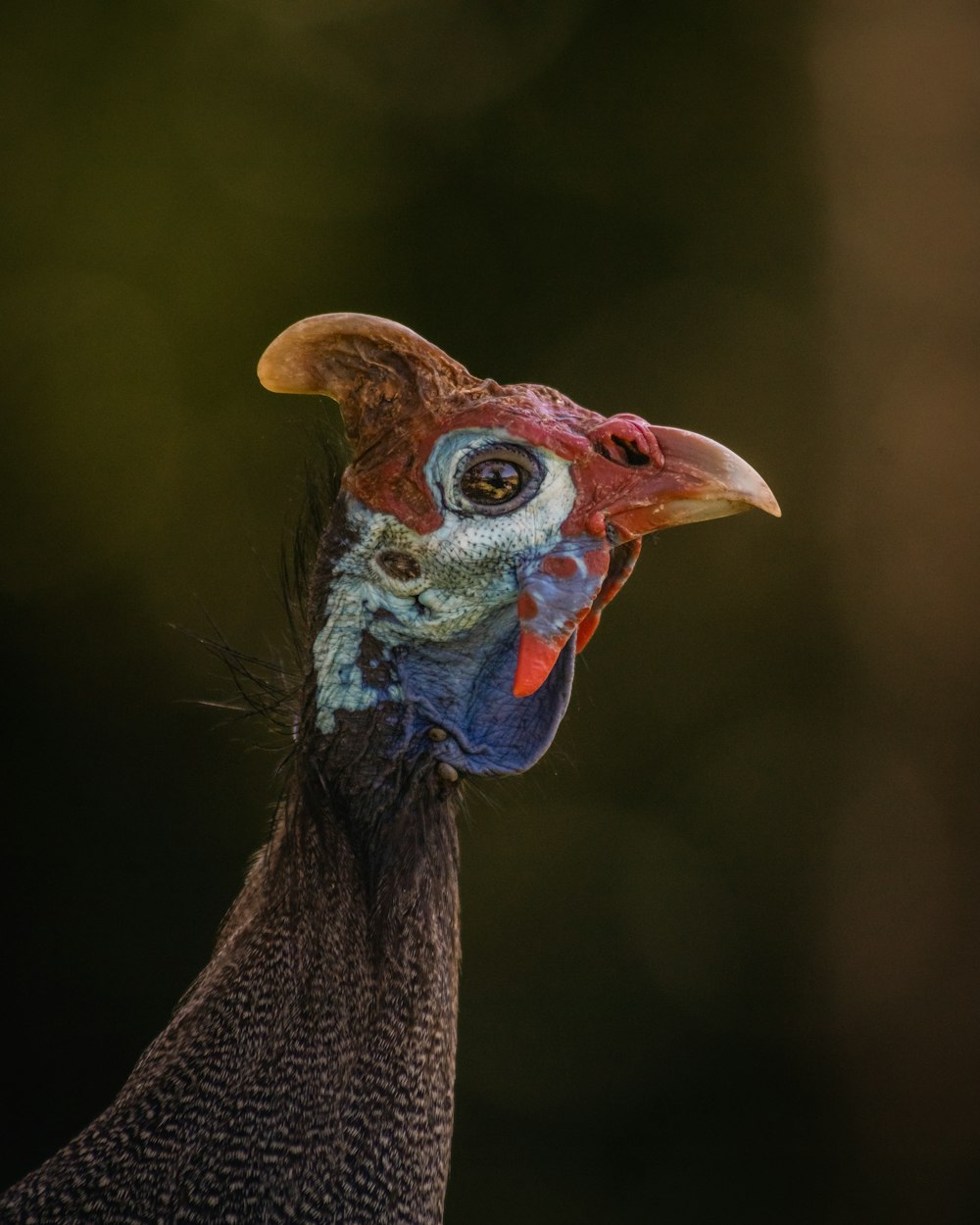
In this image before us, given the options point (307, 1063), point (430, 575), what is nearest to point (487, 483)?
point (430, 575)

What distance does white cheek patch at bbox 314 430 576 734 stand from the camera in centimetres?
193

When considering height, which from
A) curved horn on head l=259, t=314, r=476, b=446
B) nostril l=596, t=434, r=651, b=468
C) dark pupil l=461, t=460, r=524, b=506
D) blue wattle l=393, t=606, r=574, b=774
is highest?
curved horn on head l=259, t=314, r=476, b=446

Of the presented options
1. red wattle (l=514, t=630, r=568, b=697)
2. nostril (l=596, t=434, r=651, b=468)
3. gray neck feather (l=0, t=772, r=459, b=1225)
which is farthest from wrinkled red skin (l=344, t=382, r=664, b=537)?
gray neck feather (l=0, t=772, r=459, b=1225)

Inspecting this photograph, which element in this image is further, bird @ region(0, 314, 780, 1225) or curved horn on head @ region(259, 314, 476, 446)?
curved horn on head @ region(259, 314, 476, 446)

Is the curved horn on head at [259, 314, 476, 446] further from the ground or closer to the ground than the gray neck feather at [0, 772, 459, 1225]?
further from the ground

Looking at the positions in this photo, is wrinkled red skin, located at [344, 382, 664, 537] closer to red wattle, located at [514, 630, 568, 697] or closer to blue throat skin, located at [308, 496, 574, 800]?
blue throat skin, located at [308, 496, 574, 800]

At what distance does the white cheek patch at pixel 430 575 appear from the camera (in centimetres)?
193

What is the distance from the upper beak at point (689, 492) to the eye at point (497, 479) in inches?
5.3

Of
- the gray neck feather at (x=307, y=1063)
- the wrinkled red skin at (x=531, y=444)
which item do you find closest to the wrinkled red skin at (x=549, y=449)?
the wrinkled red skin at (x=531, y=444)

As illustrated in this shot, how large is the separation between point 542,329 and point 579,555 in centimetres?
198

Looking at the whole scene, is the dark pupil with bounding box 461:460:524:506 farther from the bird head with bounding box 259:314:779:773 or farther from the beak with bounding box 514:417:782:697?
the beak with bounding box 514:417:782:697

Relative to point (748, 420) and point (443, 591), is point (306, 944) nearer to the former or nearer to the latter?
point (443, 591)

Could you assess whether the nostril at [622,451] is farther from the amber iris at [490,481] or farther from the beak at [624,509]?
the amber iris at [490,481]

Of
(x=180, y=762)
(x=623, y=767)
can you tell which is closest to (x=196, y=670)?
(x=180, y=762)
